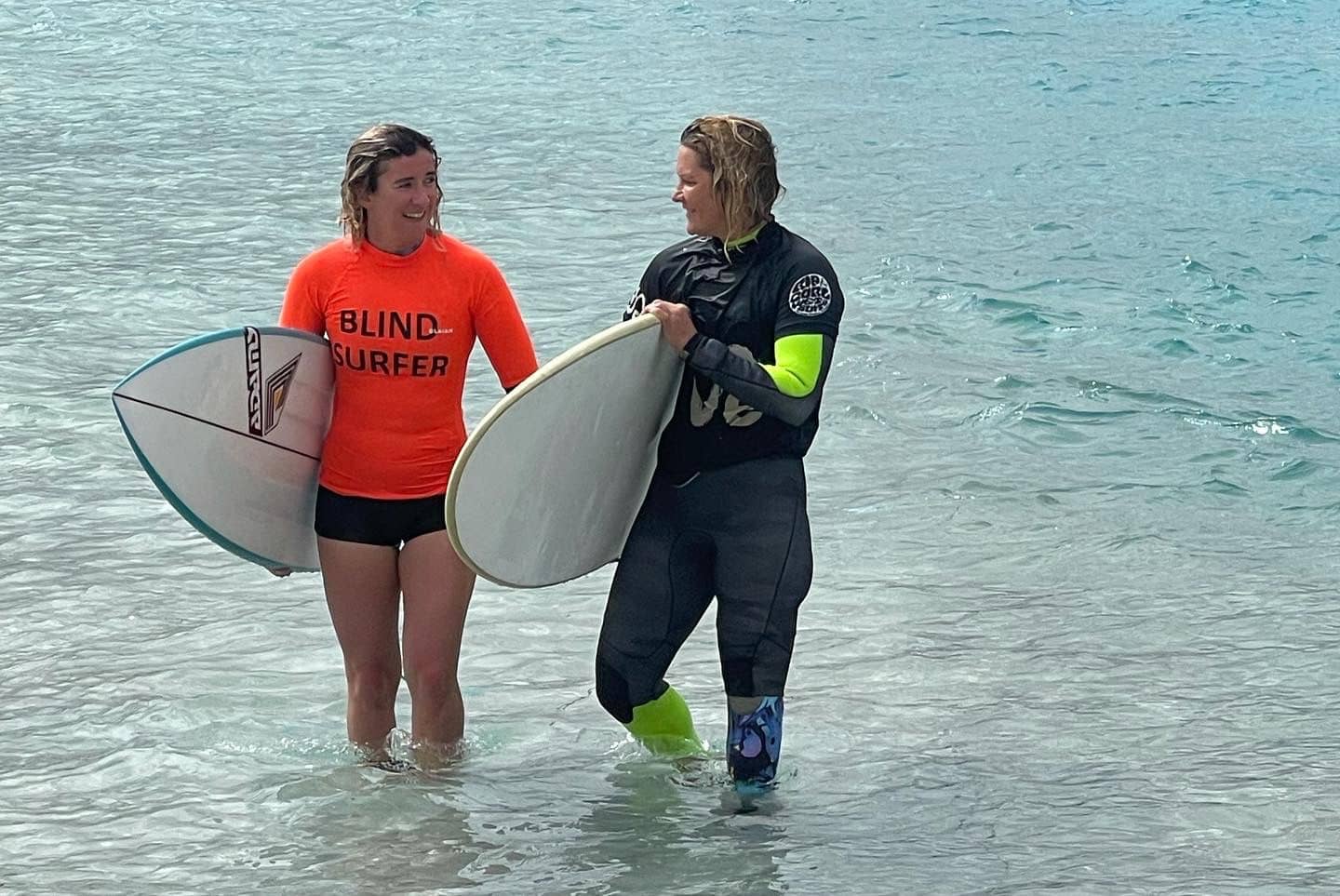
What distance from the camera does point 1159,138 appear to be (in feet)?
55.4

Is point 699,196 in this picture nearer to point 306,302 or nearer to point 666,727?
point 306,302

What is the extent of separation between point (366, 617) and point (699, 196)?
1.32 m

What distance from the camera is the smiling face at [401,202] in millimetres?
4441

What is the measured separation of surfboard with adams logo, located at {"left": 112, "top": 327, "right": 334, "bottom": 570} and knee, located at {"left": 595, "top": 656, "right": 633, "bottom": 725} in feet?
2.80

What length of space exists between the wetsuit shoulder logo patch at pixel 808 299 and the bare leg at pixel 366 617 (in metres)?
1.17

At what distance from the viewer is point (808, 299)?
4.39 metres

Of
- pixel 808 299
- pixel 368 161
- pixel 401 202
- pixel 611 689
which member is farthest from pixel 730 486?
pixel 368 161

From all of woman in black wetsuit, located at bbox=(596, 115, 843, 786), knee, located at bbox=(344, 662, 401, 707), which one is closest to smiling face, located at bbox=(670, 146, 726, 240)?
woman in black wetsuit, located at bbox=(596, 115, 843, 786)

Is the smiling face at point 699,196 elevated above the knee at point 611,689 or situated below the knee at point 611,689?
above

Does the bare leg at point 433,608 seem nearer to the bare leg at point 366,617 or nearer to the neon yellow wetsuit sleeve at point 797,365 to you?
the bare leg at point 366,617

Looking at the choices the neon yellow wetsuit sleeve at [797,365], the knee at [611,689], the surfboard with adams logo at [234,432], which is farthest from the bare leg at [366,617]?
the neon yellow wetsuit sleeve at [797,365]

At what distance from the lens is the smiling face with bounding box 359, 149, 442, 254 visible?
175 inches

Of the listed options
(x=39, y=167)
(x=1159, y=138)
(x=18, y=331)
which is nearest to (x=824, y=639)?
Answer: (x=18, y=331)

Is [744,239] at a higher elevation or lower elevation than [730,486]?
higher
